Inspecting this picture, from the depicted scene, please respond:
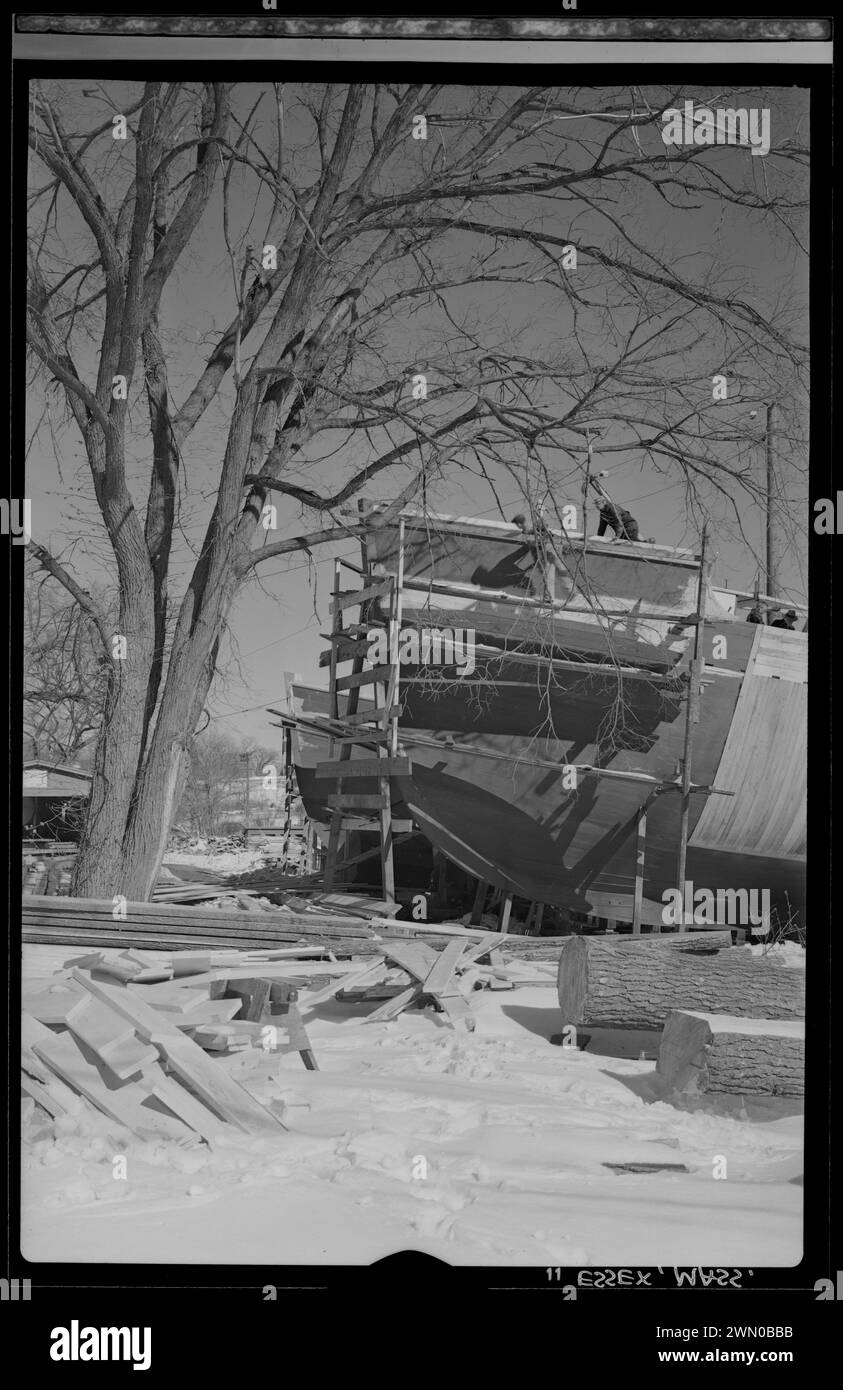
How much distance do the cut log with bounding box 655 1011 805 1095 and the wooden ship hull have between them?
2.25 m

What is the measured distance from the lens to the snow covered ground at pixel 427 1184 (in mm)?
2535

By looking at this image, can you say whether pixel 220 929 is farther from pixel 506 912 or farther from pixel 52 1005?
pixel 506 912

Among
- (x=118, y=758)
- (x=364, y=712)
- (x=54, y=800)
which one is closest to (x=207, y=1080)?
(x=54, y=800)

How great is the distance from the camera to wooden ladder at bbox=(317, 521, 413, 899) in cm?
563

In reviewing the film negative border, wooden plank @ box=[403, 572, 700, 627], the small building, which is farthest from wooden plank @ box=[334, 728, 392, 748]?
the film negative border

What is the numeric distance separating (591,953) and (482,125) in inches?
135

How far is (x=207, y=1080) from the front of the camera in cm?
320

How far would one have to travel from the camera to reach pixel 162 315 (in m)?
4.54

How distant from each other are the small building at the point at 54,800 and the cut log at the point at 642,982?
238 centimetres

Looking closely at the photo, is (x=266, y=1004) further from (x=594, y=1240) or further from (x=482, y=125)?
(x=482, y=125)

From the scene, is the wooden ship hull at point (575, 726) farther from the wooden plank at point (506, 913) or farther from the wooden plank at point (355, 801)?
the wooden plank at point (506, 913)

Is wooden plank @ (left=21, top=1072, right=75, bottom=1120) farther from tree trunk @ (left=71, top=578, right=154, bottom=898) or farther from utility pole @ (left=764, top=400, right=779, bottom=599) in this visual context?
utility pole @ (left=764, top=400, right=779, bottom=599)

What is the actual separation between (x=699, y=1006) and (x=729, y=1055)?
79cm
